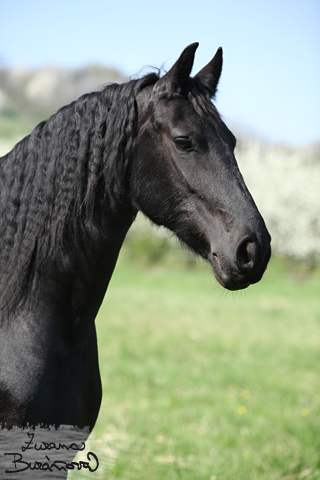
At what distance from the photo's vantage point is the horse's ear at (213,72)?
2432mm

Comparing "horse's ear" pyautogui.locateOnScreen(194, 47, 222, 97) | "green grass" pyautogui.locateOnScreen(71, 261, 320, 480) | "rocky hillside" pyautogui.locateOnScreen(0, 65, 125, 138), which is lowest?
"green grass" pyautogui.locateOnScreen(71, 261, 320, 480)

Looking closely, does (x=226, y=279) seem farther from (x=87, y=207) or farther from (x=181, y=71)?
(x=181, y=71)

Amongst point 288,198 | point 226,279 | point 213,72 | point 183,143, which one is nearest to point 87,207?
point 183,143

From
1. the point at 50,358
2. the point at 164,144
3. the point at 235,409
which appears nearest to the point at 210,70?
the point at 164,144

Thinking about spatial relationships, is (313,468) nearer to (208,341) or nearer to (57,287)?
(57,287)

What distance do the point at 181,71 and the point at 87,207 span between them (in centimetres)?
81

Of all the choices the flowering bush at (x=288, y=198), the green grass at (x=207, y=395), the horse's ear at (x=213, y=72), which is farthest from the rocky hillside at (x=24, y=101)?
the flowering bush at (x=288, y=198)

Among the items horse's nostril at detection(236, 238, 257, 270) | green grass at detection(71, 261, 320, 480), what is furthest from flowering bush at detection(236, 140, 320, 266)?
horse's nostril at detection(236, 238, 257, 270)

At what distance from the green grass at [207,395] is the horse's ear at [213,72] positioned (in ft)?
3.41

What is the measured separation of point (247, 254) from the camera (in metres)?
1.98

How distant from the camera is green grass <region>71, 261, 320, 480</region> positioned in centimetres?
410

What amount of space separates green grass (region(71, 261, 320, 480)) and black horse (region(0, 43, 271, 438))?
50 cm

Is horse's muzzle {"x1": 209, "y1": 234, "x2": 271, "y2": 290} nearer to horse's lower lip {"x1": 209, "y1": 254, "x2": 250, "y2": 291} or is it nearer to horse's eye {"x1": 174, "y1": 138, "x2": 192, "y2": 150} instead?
horse's lower lip {"x1": 209, "y1": 254, "x2": 250, "y2": 291}

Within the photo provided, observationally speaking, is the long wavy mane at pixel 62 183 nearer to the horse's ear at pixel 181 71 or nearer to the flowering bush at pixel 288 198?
the horse's ear at pixel 181 71
